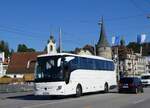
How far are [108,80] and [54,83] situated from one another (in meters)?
11.1

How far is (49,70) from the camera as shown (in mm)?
29047

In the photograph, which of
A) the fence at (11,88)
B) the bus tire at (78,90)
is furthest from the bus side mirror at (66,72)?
the fence at (11,88)

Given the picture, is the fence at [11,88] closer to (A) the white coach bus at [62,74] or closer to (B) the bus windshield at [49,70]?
(A) the white coach bus at [62,74]

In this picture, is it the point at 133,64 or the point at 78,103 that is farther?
the point at 133,64

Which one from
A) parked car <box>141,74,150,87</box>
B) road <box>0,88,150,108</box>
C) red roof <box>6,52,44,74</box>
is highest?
red roof <box>6,52,44,74</box>

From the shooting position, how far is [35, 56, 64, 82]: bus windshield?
2888cm

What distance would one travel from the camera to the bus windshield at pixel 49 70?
94.7 ft

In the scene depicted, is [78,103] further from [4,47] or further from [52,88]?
[4,47]

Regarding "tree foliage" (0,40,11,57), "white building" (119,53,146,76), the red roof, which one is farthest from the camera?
"tree foliage" (0,40,11,57)

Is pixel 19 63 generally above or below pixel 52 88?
above

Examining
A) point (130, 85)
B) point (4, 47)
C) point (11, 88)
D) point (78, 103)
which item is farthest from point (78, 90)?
point (4, 47)

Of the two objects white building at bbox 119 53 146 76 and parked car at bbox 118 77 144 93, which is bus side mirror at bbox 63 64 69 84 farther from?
white building at bbox 119 53 146 76

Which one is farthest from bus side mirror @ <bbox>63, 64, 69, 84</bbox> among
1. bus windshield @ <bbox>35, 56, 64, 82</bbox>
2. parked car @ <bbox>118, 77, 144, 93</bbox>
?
parked car @ <bbox>118, 77, 144, 93</bbox>

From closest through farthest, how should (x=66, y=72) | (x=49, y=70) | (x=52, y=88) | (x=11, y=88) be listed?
1. (x=52, y=88)
2. (x=49, y=70)
3. (x=66, y=72)
4. (x=11, y=88)
